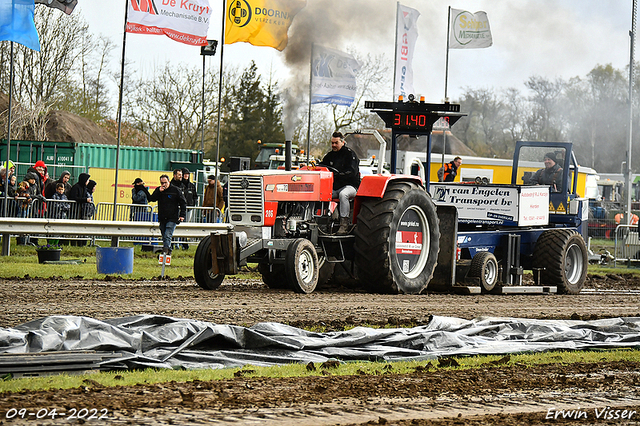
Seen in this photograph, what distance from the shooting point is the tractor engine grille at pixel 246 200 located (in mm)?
12281

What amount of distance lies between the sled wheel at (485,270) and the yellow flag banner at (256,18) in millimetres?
9100

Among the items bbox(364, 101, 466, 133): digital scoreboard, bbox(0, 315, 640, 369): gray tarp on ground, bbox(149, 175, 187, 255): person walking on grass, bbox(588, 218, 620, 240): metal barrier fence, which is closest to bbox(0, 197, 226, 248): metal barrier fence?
bbox(149, 175, 187, 255): person walking on grass

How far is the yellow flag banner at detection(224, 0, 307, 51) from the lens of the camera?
20344 mm

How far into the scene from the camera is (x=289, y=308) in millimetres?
10172

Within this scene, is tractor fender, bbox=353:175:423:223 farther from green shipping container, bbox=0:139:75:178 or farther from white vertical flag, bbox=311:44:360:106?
green shipping container, bbox=0:139:75:178

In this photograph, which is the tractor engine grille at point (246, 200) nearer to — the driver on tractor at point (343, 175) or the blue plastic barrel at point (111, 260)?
the driver on tractor at point (343, 175)

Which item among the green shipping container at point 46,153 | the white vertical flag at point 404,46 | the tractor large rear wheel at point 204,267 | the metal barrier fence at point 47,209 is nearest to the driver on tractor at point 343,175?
the tractor large rear wheel at point 204,267

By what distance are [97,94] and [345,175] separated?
3893cm

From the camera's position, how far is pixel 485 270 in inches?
541

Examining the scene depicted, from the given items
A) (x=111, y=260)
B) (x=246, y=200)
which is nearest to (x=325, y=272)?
(x=246, y=200)

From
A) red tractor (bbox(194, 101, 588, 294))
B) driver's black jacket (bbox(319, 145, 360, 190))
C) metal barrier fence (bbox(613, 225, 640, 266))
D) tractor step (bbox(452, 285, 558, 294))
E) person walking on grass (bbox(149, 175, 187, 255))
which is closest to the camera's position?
red tractor (bbox(194, 101, 588, 294))

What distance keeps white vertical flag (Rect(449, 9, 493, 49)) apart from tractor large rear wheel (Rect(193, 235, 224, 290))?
662 inches

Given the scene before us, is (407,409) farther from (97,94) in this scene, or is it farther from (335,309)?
(97,94)

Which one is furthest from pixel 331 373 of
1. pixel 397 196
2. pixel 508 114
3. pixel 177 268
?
pixel 508 114
